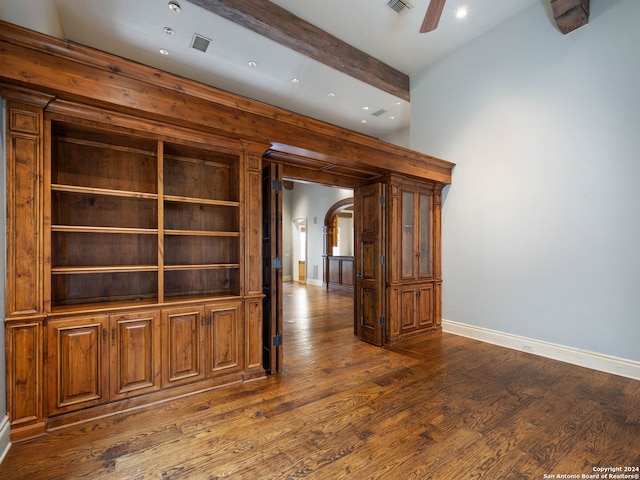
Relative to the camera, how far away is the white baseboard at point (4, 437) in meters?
1.88

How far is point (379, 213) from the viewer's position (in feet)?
13.8

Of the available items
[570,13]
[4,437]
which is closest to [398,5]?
[570,13]

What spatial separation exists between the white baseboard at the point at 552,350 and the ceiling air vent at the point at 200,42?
213 inches

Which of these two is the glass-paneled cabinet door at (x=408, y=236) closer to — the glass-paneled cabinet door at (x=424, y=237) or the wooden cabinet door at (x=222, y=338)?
the glass-paneled cabinet door at (x=424, y=237)

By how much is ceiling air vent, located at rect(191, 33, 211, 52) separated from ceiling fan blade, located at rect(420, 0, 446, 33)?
279cm

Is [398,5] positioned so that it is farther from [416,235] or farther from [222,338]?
[222,338]

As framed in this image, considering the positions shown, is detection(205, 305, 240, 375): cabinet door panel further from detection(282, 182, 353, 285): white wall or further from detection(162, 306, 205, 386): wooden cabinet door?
detection(282, 182, 353, 285): white wall

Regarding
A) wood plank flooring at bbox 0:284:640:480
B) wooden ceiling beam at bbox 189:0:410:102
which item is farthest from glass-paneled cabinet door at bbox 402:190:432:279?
wooden ceiling beam at bbox 189:0:410:102

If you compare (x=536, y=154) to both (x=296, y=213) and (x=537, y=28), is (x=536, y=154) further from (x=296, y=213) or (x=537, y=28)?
(x=296, y=213)

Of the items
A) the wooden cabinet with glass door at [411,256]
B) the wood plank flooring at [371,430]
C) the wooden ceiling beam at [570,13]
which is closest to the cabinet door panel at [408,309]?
the wooden cabinet with glass door at [411,256]

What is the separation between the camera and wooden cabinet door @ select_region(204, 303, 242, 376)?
9.21 feet

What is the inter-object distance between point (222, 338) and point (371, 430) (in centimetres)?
156

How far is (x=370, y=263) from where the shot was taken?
437 cm

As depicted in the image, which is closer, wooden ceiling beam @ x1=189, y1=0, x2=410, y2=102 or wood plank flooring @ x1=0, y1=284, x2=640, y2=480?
wood plank flooring @ x1=0, y1=284, x2=640, y2=480
